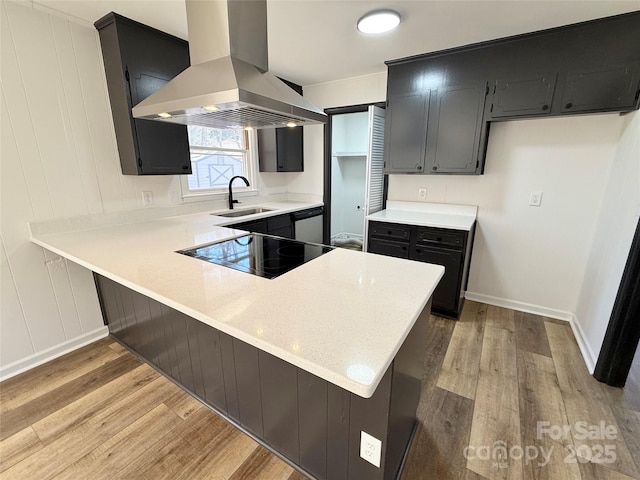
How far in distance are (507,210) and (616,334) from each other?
4.32 feet

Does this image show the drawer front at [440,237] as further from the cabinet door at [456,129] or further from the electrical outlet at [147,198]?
the electrical outlet at [147,198]

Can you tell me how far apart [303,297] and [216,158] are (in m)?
2.62

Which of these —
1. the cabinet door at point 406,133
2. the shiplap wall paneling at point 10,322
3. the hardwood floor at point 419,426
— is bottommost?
the hardwood floor at point 419,426

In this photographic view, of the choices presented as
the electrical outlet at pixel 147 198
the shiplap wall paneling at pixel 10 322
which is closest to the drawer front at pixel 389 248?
the electrical outlet at pixel 147 198

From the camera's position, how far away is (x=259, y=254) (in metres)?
1.66

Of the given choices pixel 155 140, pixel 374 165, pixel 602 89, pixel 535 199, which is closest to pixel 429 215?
pixel 374 165

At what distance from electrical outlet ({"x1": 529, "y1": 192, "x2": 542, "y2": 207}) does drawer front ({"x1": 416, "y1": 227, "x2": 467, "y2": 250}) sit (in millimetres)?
768

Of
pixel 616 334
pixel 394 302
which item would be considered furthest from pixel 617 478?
pixel 394 302

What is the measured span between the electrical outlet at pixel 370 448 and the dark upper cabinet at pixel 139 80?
2.35 meters

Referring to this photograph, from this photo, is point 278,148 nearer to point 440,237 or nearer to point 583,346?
point 440,237

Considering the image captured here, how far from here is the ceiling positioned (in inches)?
72.2

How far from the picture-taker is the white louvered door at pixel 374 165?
291 centimetres

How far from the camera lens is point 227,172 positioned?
3375 mm

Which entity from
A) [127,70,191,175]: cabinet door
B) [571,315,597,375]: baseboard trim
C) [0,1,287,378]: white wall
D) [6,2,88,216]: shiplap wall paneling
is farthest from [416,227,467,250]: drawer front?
[6,2,88,216]: shiplap wall paneling
